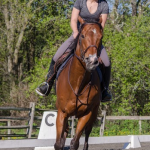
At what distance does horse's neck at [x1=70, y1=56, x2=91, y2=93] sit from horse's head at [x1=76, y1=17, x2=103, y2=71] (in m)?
0.35

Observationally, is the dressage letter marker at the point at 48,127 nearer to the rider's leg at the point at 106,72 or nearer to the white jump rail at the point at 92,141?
the white jump rail at the point at 92,141

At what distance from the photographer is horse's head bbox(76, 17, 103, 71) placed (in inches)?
244

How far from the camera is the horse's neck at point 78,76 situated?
7145 millimetres

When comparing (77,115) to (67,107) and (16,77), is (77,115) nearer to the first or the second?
(67,107)

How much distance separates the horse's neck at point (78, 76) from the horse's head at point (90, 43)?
13.8 inches

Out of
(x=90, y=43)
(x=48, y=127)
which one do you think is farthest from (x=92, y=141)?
(x=90, y=43)

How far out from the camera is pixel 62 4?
30234mm

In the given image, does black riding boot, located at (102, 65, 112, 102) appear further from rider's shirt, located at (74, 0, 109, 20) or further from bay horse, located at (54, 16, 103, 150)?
rider's shirt, located at (74, 0, 109, 20)

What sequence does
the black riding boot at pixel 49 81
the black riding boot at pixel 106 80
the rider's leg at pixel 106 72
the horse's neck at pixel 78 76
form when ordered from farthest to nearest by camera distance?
the black riding boot at pixel 49 81
the black riding boot at pixel 106 80
the rider's leg at pixel 106 72
the horse's neck at pixel 78 76

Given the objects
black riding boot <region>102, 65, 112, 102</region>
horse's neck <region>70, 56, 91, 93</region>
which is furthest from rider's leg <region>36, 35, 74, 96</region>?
black riding boot <region>102, 65, 112, 102</region>

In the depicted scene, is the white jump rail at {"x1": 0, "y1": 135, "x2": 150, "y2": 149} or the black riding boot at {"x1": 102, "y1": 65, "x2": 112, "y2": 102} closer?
the black riding boot at {"x1": 102, "y1": 65, "x2": 112, "y2": 102}

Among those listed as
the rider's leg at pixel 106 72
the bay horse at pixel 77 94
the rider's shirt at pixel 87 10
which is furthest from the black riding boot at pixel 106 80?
the rider's shirt at pixel 87 10

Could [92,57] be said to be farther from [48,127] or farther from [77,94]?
[48,127]

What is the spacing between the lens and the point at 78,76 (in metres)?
7.22
